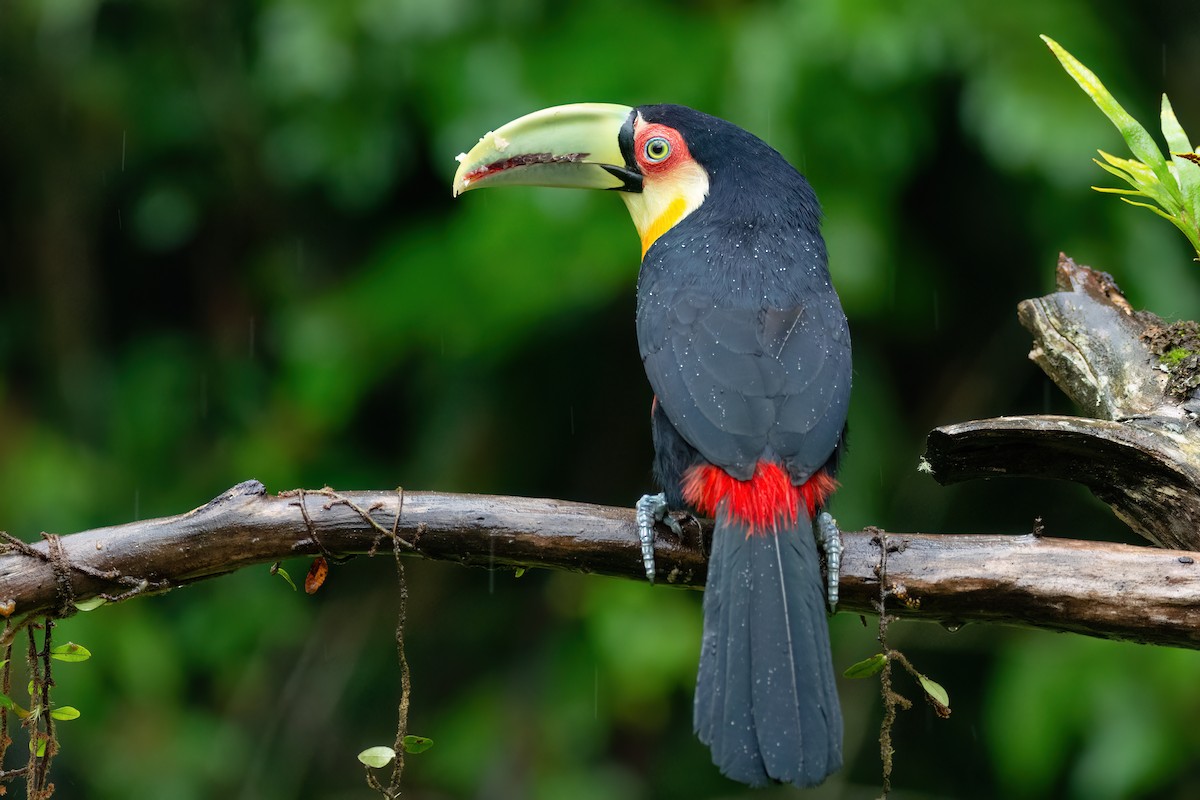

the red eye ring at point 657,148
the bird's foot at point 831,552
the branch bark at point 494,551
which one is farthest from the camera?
the red eye ring at point 657,148

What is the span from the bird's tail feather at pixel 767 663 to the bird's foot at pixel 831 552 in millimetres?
50

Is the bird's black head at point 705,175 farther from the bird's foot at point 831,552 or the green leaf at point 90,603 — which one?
the green leaf at point 90,603

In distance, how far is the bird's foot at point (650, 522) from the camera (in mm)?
2115

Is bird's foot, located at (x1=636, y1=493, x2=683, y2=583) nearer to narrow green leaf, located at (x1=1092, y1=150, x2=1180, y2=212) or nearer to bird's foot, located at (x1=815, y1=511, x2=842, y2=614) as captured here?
bird's foot, located at (x1=815, y1=511, x2=842, y2=614)

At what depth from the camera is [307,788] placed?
4.25 m

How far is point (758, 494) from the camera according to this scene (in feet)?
6.92

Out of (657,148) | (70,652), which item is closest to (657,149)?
(657,148)

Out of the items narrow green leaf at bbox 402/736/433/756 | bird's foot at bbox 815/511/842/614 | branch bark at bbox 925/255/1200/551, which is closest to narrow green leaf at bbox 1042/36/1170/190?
branch bark at bbox 925/255/1200/551

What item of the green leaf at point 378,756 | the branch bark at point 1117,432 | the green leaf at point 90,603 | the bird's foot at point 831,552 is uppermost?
the branch bark at point 1117,432

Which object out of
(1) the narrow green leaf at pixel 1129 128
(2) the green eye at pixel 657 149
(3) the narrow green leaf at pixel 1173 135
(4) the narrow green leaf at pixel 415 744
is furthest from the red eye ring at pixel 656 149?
(4) the narrow green leaf at pixel 415 744

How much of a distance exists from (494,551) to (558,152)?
116cm

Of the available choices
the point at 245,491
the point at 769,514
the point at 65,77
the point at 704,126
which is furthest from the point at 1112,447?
the point at 65,77

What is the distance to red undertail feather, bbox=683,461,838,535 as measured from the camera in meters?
2.08

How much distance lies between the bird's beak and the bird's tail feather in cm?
111
